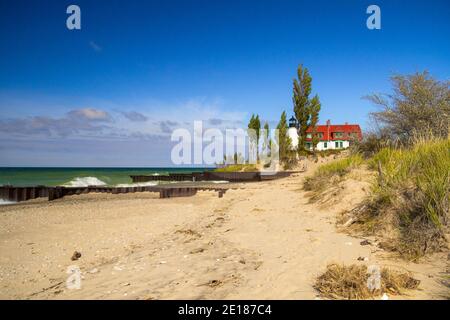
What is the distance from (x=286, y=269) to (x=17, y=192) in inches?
780

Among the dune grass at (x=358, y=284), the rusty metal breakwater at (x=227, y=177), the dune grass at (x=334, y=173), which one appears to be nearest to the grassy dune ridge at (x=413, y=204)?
the dune grass at (x=358, y=284)

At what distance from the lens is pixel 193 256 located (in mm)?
5027

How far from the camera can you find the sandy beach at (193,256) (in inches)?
137

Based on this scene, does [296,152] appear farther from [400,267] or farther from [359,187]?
[400,267]

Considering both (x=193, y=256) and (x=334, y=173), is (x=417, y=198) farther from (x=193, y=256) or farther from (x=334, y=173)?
(x=334, y=173)

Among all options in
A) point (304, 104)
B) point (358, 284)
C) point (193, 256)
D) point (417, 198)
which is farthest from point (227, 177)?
point (358, 284)

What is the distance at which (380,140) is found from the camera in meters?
11.9

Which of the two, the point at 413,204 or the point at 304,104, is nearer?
the point at 413,204

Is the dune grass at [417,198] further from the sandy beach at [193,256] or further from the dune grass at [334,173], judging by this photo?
the dune grass at [334,173]

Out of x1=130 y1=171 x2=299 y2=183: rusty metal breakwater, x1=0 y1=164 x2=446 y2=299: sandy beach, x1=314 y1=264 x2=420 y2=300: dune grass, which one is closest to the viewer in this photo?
x1=314 y1=264 x2=420 y2=300: dune grass

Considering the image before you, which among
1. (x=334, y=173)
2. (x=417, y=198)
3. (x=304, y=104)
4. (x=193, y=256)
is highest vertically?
(x=304, y=104)

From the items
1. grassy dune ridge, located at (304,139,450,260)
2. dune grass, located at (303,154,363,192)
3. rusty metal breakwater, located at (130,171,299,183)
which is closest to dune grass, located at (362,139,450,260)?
grassy dune ridge, located at (304,139,450,260)

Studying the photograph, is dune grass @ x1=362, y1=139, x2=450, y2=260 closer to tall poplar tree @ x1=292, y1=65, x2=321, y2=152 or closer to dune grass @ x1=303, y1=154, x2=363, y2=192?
dune grass @ x1=303, y1=154, x2=363, y2=192

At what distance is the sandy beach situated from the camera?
137 inches
